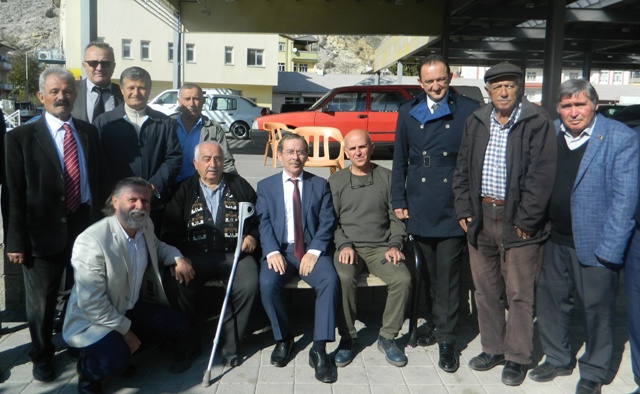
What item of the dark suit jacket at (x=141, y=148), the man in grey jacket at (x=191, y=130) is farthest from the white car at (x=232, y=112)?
the dark suit jacket at (x=141, y=148)

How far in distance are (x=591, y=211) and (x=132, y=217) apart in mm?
2686

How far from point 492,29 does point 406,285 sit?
16.6 meters

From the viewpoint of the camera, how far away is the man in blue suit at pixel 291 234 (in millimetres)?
4023

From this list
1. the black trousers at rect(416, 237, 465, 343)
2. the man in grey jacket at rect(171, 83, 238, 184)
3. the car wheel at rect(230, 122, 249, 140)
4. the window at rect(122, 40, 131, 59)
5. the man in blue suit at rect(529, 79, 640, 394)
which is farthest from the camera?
the window at rect(122, 40, 131, 59)

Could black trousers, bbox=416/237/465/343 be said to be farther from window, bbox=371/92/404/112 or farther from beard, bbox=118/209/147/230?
window, bbox=371/92/404/112

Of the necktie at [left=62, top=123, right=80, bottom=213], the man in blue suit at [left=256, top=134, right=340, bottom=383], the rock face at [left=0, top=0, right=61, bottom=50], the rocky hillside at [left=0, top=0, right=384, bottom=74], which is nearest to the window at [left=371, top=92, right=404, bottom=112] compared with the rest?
the man in blue suit at [left=256, top=134, right=340, bottom=383]

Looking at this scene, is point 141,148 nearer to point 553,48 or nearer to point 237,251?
point 237,251

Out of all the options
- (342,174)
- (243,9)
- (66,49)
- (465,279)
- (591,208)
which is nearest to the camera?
(591,208)

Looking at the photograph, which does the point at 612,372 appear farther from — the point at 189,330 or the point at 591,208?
the point at 189,330

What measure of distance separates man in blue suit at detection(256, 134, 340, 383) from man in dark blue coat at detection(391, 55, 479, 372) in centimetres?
57

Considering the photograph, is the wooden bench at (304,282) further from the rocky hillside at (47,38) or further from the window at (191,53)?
the rocky hillside at (47,38)

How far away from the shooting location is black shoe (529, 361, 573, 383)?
3789 millimetres

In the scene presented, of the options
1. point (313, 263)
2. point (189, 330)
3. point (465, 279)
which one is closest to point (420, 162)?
point (313, 263)

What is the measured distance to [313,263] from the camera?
13.5 feet
